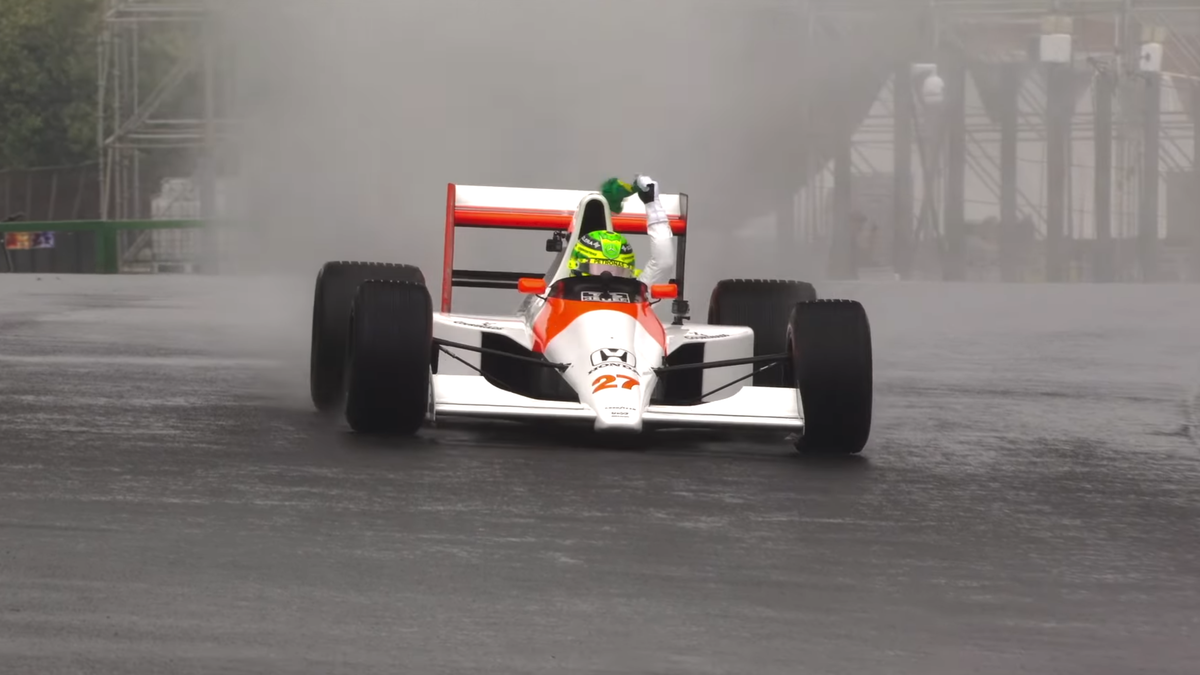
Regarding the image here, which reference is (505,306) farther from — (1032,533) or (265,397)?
(1032,533)

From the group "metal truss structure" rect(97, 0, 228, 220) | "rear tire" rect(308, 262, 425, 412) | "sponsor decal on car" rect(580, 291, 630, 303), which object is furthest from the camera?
"metal truss structure" rect(97, 0, 228, 220)

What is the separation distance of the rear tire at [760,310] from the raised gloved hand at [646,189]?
0.80 meters

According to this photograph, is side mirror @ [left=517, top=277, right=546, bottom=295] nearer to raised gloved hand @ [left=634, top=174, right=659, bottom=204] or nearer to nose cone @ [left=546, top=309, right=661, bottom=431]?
nose cone @ [left=546, top=309, right=661, bottom=431]

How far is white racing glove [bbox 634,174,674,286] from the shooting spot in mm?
12766

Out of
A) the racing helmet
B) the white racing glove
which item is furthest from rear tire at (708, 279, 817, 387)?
the racing helmet

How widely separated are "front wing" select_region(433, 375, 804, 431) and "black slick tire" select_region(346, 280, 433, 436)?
0.16m

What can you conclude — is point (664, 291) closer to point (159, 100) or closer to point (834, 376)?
point (834, 376)

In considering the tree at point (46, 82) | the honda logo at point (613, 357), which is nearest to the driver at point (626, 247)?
the honda logo at point (613, 357)

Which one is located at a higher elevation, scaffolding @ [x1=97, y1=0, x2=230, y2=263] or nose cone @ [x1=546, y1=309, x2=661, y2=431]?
scaffolding @ [x1=97, y1=0, x2=230, y2=263]

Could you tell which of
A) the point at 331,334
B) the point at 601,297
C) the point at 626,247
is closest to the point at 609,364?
the point at 601,297

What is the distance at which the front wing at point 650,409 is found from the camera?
418 inches

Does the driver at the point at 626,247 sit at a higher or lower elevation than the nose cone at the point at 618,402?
higher

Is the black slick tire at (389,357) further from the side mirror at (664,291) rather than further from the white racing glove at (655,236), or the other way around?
the white racing glove at (655,236)

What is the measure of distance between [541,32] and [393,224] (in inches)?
141
